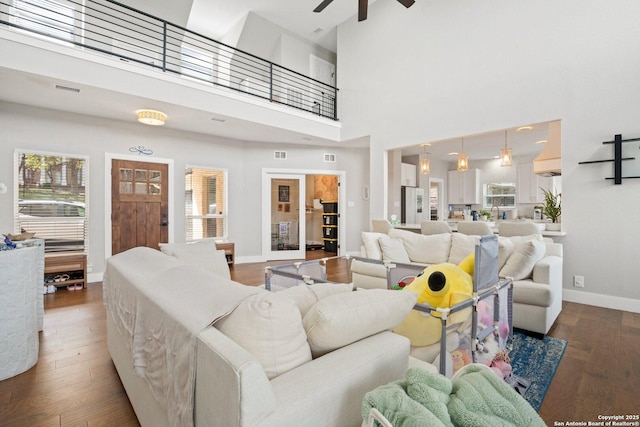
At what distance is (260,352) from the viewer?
95 cm

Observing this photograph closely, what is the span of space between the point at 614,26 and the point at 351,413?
542 centimetres

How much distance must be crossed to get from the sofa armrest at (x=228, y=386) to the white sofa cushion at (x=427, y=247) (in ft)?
11.7

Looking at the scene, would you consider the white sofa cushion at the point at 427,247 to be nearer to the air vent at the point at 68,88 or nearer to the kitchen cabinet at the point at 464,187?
the air vent at the point at 68,88

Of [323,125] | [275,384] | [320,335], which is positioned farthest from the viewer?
[323,125]

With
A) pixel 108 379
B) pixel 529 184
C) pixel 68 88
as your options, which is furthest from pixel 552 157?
pixel 68 88

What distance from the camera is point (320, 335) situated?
41.5 inches


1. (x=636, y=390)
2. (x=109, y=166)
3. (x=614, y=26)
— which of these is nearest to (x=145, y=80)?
(x=109, y=166)

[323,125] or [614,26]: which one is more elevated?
[614,26]

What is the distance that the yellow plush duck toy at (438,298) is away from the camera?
1719 mm

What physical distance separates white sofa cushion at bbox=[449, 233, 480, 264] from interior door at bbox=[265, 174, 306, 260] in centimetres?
423

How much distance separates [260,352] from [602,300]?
4.76m

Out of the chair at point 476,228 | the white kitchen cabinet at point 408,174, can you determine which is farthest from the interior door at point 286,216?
the chair at point 476,228

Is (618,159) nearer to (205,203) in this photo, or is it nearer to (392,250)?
(392,250)

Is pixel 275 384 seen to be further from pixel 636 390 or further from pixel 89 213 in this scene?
pixel 89 213
